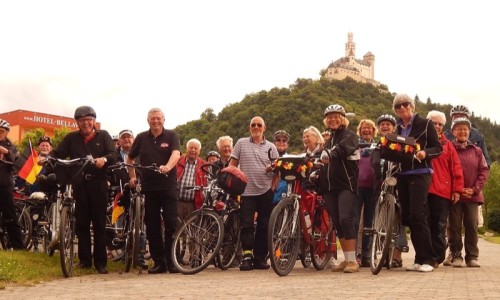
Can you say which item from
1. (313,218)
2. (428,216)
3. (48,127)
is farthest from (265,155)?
(48,127)

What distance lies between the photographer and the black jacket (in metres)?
7.50

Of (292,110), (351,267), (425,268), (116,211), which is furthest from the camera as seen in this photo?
(292,110)

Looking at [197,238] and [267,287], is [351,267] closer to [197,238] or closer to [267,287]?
[197,238]

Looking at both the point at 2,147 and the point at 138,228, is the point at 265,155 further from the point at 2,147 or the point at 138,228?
the point at 2,147

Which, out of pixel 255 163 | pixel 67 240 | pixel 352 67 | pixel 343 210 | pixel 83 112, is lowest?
pixel 67 240

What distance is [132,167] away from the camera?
777 centimetres

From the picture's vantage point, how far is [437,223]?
8133mm

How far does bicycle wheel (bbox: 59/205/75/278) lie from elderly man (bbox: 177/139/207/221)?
253 cm

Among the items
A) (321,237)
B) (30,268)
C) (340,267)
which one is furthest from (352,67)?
(30,268)

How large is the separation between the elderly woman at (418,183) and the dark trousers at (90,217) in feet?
12.3

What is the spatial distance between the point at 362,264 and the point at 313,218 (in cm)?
110

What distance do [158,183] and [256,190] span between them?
4.64ft

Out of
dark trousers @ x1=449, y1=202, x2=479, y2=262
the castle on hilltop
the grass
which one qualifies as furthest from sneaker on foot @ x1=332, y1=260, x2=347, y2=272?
the castle on hilltop

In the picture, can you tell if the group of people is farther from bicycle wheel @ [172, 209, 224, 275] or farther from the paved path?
the paved path
